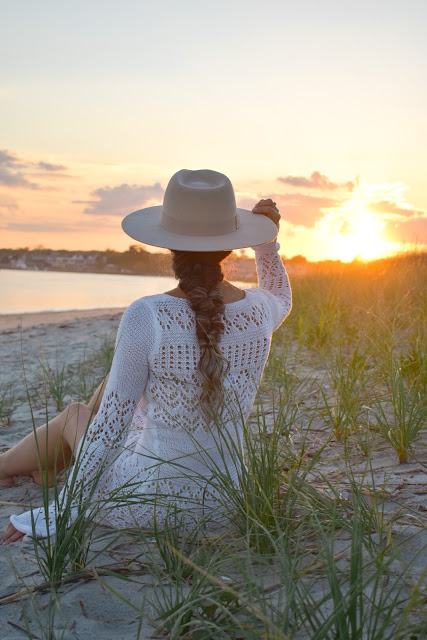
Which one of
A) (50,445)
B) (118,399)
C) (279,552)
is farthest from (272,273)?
(279,552)

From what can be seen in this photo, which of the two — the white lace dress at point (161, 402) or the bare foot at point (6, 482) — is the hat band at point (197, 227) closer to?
the white lace dress at point (161, 402)

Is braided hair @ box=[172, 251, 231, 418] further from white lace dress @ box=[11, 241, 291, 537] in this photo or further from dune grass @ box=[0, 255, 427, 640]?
dune grass @ box=[0, 255, 427, 640]

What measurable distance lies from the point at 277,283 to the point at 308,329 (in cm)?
298

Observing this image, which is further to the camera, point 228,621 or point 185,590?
point 185,590

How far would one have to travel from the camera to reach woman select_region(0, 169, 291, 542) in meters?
2.10

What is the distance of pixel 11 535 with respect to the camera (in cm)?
216

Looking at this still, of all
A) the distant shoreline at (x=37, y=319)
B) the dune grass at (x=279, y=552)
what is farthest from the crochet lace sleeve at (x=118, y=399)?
the distant shoreline at (x=37, y=319)

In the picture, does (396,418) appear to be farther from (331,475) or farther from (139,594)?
(139,594)

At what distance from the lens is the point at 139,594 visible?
5.63 ft

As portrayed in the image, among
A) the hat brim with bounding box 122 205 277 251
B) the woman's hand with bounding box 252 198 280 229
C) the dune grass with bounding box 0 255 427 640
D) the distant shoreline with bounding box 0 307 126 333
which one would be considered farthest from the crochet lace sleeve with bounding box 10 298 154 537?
the distant shoreline with bounding box 0 307 126 333

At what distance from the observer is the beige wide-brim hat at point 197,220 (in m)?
2.12

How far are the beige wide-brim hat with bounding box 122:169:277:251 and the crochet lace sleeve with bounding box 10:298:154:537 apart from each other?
262 millimetres

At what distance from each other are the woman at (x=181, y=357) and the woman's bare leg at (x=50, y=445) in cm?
35

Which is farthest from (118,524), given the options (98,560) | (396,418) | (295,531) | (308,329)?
(308,329)
